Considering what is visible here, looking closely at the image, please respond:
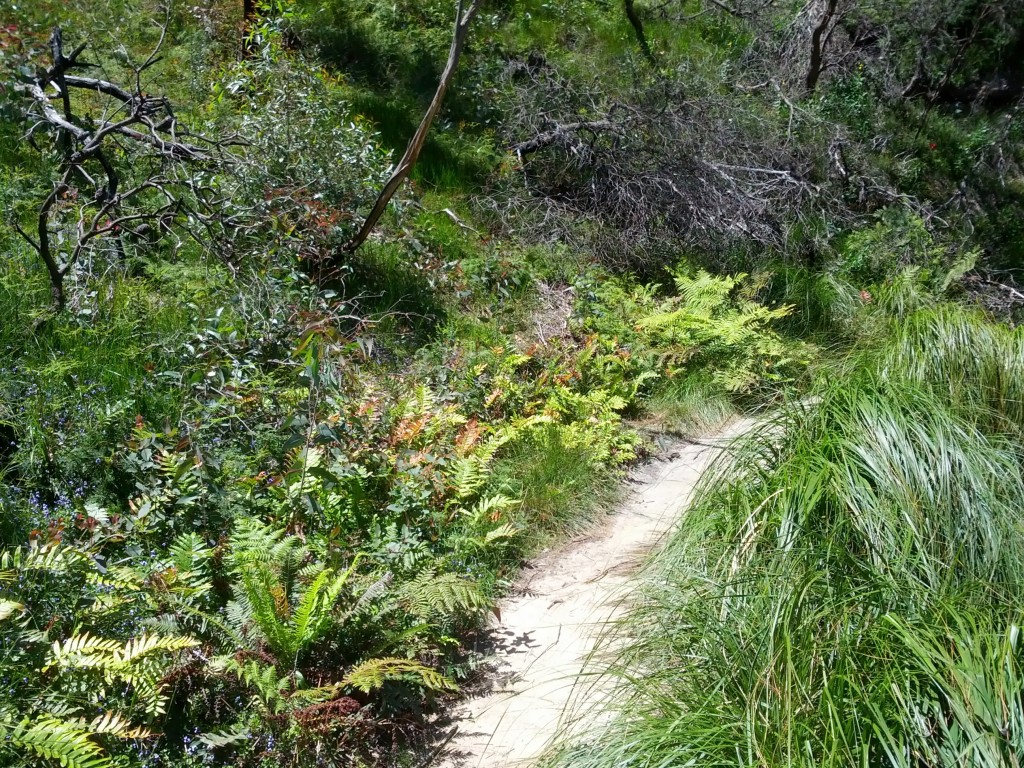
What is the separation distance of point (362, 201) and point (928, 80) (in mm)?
10902

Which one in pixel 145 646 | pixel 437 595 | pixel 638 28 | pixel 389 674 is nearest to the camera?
pixel 145 646

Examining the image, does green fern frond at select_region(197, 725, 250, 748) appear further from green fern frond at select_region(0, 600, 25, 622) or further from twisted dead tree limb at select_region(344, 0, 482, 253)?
twisted dead tree limb at select_region(344, 0, 482, 253)

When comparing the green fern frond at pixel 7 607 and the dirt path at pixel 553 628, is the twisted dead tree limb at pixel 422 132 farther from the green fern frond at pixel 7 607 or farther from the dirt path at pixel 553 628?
the green fern frond at pixel 7 607

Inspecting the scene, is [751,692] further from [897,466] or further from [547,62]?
[547,62]

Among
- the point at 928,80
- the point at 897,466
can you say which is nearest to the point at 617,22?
the point at 928,80

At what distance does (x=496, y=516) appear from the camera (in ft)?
17.5

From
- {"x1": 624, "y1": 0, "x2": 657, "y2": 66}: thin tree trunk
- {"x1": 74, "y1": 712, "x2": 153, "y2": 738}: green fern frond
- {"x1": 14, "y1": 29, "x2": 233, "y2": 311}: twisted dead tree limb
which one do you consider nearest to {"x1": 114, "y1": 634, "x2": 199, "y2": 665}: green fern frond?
{"x1": 74, "y1": 712, "x2": 153, "y2": 738}: green fern frond

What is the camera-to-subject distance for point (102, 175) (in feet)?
23.7

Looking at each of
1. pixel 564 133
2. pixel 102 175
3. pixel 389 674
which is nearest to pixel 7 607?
pixel 389 674

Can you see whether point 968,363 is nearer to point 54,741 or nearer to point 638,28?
point 54,741

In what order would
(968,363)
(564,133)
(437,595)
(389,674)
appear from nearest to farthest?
(389,674), (437,595), (968,363), (564,133)

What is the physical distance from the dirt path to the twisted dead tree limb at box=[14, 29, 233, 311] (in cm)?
306

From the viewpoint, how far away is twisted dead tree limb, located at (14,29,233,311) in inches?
222

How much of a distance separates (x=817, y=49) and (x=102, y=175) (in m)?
9.23
